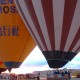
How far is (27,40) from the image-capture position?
14492 millimetres

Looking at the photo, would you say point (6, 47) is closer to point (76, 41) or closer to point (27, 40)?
point (27, 40)

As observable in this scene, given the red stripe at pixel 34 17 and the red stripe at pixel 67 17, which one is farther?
the red stripe at pixel 34 17

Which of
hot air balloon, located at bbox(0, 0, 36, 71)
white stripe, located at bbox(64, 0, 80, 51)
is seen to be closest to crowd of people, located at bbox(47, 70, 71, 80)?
hot air balloon, located at bbox(0, 0, 36, 71)

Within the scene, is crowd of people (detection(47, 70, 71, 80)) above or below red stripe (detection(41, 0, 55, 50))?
below

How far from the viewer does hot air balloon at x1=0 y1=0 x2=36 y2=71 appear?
46.1 ft

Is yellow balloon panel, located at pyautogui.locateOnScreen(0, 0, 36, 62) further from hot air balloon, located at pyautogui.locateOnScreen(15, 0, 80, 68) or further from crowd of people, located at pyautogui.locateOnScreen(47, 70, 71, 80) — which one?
hot air balloon, located at pyautogui.locateOnScreen(15, 0, 80, 68)

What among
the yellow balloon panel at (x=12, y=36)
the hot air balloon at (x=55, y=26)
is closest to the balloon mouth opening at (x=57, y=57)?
the hot air balloon at (x=55, y=26)

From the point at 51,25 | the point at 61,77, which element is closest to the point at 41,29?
the point at 51,25

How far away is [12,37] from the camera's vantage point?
14414 millimetres

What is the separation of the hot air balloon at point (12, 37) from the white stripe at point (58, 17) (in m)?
3.13

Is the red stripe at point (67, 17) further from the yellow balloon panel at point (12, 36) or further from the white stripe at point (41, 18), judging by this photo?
the yellow balloon panel at point (12, 36)

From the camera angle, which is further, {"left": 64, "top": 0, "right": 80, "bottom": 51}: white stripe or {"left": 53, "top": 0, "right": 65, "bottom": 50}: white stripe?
{"left": 64, "top": 0, "right": 80, "bottom": 51}: white stripe

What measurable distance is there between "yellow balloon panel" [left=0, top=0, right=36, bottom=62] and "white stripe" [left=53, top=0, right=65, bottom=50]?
10.2 ft

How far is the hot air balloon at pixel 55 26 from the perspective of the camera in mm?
10352
